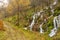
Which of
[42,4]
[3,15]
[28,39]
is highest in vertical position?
[28,39]

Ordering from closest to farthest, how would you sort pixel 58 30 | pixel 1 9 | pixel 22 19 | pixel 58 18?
pixel 58 30 < pixel 58 18 < pixel 22 19 < pixel 1 9

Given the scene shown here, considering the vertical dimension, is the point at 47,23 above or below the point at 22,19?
above

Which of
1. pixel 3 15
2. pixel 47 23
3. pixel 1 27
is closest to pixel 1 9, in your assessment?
pixel 3 15

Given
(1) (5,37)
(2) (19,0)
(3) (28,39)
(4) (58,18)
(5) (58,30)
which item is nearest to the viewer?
(1) (5,37)

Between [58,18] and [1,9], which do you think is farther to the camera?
[1,9]

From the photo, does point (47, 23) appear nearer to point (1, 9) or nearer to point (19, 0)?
point (19, 0)

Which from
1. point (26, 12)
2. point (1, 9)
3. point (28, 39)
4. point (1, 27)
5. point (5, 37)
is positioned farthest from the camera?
point (1, 9)

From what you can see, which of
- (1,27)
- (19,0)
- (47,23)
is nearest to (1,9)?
(19,0)

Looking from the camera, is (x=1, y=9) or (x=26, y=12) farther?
(x=1, y=9)

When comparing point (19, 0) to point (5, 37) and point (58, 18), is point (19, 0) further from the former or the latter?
point (5, 37)
